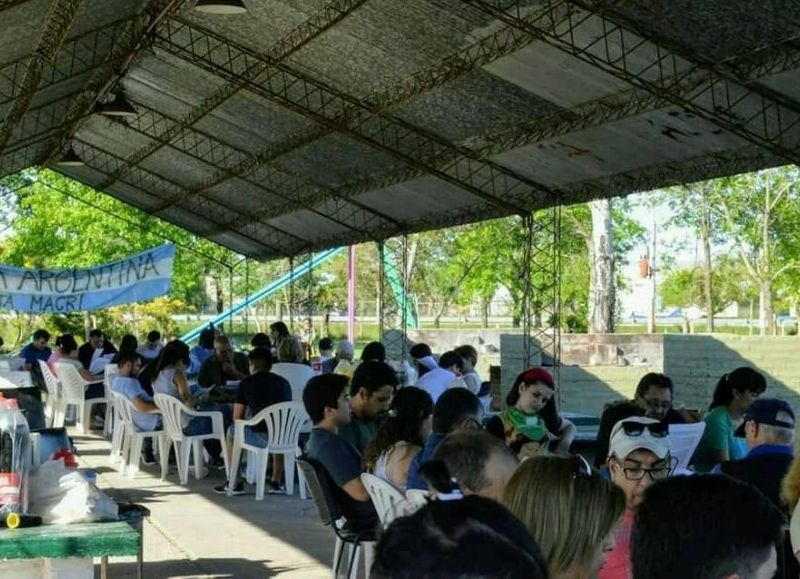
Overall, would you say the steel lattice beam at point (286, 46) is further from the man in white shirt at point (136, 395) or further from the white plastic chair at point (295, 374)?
the man in white shirt at point (136, 395)

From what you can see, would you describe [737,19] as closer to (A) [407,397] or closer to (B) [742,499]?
(A) [407,397]

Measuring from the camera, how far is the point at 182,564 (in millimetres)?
8508

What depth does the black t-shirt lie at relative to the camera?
1155cm

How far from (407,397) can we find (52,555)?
7.26 feet

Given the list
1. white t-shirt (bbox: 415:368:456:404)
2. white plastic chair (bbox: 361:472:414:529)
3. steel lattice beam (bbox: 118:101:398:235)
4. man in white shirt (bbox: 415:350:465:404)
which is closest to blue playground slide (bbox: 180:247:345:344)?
steel lattice beam (bbox: 118:101:398:235)

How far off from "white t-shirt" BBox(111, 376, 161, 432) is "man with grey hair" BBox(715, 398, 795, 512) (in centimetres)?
782

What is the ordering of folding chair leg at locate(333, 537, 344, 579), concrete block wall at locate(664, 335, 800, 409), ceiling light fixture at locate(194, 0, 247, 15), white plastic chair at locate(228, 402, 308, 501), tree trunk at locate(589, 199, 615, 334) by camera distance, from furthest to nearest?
1. tree trunk at locate(589, 199, 615, 334)
2. concrete block wall at locate(664, 335, 800, 409)
3. ceiling light fixture at locate(194, 0, 247, 15)
4. white plastic chair at locate(228, 402, 308, 501)
5. folding chair leg at locate(333, 537, 344, 579)

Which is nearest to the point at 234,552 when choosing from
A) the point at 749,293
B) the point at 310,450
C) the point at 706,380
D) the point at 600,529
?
the point at 310,450

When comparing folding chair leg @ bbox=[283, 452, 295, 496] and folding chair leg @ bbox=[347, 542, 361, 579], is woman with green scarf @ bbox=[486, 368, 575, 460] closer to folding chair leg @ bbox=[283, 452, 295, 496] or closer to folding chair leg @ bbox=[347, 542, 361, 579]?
folding chair leg @ bbox=[347, 542, 361, 579]

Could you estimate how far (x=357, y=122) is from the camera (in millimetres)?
16297

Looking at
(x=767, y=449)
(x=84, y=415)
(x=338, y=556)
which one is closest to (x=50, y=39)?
(x=84, y=415)

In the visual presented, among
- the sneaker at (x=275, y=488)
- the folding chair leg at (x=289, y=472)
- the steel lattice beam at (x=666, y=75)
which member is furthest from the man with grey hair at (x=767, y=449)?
the sneaker at (x=275, y=488)

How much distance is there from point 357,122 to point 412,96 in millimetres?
2174

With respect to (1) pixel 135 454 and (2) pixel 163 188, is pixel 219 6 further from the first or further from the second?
(2) pixel 163 188
